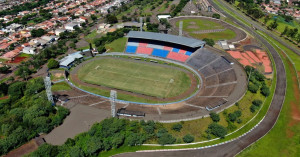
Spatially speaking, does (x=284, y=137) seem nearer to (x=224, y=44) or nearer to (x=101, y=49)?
(x=224, y=44)

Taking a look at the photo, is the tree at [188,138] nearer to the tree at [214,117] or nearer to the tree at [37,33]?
the tree at [214,117]

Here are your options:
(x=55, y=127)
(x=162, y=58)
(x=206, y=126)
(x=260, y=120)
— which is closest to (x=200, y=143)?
(x=206, y=126)

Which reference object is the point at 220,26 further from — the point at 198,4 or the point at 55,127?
the point at 55,127

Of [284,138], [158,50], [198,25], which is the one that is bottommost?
[284,138]

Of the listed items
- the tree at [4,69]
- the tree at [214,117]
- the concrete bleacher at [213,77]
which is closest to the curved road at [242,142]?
the tree at [214,117]

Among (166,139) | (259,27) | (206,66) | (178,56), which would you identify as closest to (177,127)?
(166,139)

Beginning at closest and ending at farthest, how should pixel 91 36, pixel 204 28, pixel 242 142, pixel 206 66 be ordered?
pixel 242 142 < pixel 206 66 < pixel 91 36 < pixel 204 28

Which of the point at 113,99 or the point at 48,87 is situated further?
the point at 48,87
